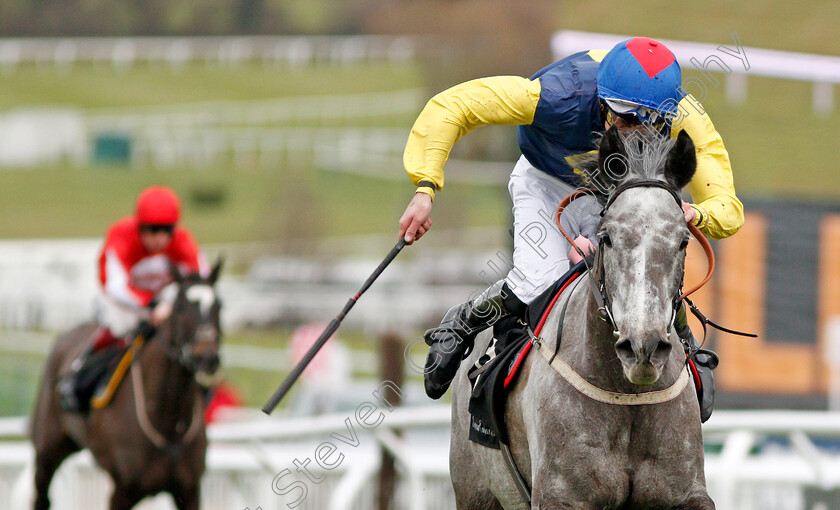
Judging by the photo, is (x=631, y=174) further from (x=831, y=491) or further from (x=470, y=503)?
(x=831, y=491)

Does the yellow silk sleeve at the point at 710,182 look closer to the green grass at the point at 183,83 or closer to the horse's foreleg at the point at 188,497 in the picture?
the horse's foreleg at the point at 188,497

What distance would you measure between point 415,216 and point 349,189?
40.9 meters

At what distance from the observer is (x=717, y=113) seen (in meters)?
19.9

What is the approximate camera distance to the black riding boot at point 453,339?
4.14m

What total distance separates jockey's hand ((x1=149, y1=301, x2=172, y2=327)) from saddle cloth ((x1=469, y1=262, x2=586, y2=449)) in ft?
10.9

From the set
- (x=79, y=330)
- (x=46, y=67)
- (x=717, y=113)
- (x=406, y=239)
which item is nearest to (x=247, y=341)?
(x=717, y=113)

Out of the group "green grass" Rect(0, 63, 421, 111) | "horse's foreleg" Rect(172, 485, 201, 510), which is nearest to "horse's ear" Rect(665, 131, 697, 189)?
"horse's foreleg" Rect(172, 485, 201, 510)

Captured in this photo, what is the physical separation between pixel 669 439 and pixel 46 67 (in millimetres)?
56671

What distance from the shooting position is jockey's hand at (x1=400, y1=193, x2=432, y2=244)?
3.65 m

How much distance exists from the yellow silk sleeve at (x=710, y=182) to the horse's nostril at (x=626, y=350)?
52 centimetres

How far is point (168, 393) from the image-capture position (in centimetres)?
690

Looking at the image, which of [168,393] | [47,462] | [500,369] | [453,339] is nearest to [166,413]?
[168,393]

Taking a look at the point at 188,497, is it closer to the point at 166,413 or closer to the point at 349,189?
the point at 166,413

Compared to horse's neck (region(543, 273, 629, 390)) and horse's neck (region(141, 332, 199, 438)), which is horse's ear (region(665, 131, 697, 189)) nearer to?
horse's neck (region(543, 273, 629, 390))
